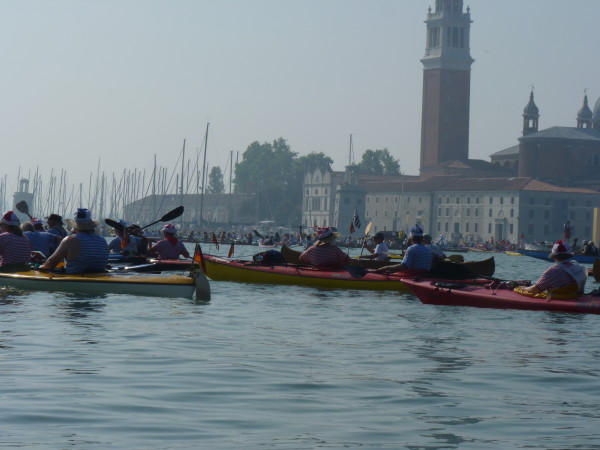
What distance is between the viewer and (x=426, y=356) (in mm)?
12289

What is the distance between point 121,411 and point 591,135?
149757 mm

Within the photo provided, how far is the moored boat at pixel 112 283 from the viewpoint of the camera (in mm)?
17469

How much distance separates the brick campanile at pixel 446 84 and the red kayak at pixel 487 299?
13260cm

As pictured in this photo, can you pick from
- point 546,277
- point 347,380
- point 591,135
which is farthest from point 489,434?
point 591,135

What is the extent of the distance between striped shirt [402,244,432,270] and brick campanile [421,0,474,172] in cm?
13088

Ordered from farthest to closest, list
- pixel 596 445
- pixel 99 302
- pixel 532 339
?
pixel 99 302, pixel 532 339, pixel 596 445

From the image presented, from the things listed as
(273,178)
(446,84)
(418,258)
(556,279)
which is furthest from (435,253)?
(273,178)

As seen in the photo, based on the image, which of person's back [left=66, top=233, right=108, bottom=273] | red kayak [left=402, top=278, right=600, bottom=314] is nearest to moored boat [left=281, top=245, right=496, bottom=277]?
red kayak [left=402, top=278, right=600, bottom=314]

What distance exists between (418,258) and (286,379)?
11.0m

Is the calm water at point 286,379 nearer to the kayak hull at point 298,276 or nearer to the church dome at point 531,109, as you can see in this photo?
the kayak hull at point 298,276

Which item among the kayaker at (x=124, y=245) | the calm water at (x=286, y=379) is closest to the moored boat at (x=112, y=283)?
the calm water at (x=286, y=379)

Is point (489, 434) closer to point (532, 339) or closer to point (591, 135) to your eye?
point (532, 339)

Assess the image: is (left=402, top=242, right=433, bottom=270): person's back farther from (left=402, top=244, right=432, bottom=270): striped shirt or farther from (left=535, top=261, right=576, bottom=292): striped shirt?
(left=535, top=261, right=576, bottom=292): striped shirt

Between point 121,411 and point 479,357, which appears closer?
point 121,411
